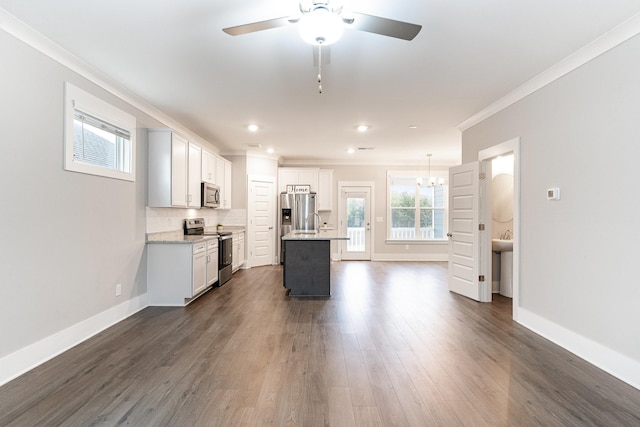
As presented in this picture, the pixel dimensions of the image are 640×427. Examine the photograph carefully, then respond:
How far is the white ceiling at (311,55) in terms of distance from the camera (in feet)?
7.11

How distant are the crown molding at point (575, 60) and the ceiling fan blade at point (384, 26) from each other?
1.82 meters

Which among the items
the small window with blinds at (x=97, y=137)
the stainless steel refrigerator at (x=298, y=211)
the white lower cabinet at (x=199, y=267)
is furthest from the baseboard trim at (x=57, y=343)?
the stainless steel refrigerator at (x=298, y=211)

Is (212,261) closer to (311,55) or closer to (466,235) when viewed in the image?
(311,55)

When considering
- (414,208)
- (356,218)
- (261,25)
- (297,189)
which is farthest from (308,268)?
(414,208)

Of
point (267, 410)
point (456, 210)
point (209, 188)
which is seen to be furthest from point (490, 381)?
point (209, 188)

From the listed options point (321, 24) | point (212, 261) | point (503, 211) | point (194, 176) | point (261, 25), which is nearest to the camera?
point (321, 24)

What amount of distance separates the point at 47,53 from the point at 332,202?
20.7ft

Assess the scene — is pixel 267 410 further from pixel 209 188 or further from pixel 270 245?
pixel 270 245

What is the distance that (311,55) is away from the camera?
283 centimetres

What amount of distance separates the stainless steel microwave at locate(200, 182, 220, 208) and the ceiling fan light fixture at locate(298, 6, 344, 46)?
403 centimetres

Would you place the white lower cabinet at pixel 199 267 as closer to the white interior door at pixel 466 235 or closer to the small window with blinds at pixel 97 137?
the small window with blinds at pixel 97 137

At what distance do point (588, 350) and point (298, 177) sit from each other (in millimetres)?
6378

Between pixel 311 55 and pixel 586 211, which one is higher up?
pixel 311 55

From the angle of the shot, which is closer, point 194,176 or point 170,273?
point 170,273
